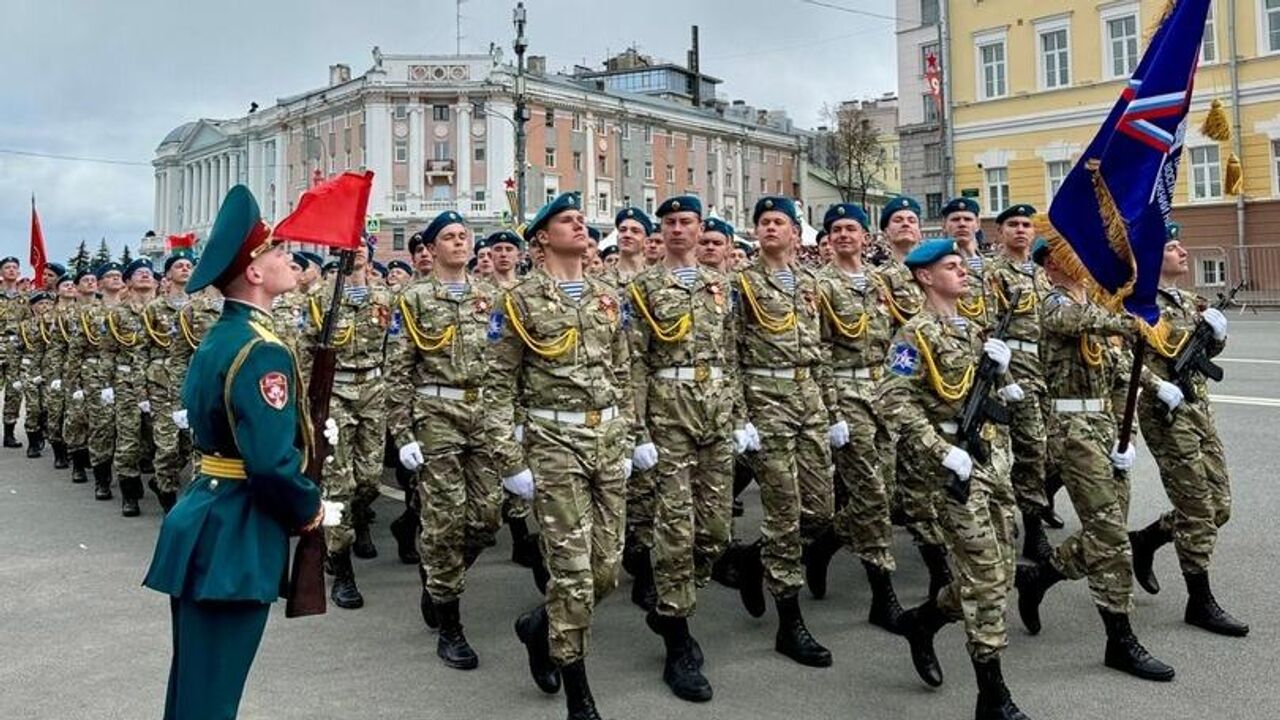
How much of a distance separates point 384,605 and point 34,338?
9962mm

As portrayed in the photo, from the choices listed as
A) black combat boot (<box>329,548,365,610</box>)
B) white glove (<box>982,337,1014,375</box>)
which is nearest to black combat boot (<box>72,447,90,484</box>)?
black combat boot (<box>329,548,365,610</box>)

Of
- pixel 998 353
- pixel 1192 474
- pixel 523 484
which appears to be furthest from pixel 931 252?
pixel 523 484

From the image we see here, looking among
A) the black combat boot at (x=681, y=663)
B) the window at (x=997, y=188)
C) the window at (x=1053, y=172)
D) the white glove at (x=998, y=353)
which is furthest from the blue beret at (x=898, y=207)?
the window at (x=997, y=188)

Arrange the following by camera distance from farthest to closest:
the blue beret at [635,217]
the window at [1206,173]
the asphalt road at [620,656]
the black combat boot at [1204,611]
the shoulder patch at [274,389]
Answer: the window at [1206,173] < the blue beret at [635,217] < the black combat boot at [1204,611] < the asphalt road at [620,656] < the shoulder patch at [274,389]

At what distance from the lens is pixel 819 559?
647cm

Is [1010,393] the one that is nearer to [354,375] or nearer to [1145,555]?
[1145,555]

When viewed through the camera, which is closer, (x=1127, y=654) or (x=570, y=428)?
(x=570, y=428)

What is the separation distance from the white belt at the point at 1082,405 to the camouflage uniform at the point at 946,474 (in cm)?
70

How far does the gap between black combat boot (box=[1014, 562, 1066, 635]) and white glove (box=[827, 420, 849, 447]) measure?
3.93ft

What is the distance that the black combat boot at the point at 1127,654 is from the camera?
490 cm

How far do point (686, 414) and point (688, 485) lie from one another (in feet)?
1.22

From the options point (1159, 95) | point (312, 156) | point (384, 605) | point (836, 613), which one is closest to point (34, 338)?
point (384, 605)

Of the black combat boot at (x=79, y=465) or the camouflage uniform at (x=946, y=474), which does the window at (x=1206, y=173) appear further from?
the black combat boot at (x=79, y=465)

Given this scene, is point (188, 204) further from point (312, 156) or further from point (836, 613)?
point (836, 613)
